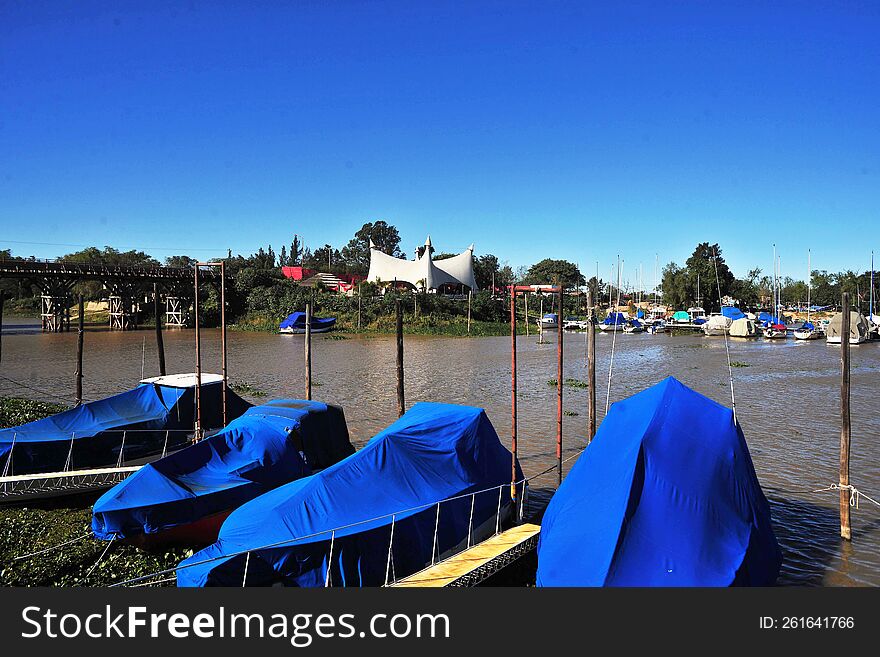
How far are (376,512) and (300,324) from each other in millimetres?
52182

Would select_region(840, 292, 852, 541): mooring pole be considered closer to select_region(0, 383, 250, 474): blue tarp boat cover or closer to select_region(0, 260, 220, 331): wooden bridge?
select_region(0, 383, 250, 474): blue tarp boat cover

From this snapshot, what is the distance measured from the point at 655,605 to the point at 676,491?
1572mm

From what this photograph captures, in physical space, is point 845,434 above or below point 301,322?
below

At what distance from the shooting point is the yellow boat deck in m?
8.34

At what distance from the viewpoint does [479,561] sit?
897 centimetres

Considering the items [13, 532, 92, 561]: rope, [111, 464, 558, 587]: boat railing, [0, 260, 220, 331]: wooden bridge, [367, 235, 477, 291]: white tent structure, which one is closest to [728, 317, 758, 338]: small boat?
[367, 235, 477, 291]: white tent structure

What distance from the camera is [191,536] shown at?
406 inches

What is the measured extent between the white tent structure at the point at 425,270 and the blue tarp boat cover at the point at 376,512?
7598cm

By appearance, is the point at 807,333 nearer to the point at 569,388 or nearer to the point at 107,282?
the point at 569,388

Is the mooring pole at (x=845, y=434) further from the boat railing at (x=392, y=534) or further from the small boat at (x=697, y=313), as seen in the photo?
the small boat at (x=697, y=313)

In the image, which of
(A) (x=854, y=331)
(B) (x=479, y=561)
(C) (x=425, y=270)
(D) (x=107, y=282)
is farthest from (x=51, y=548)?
(C) (x=425, y=270)

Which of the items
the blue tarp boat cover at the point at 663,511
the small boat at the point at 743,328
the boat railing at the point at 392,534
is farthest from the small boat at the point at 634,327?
the blue tarp boat cover at the point at 663,511

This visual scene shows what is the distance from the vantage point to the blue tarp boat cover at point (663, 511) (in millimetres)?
7359

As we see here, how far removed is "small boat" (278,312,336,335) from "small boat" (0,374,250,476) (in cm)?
4295
